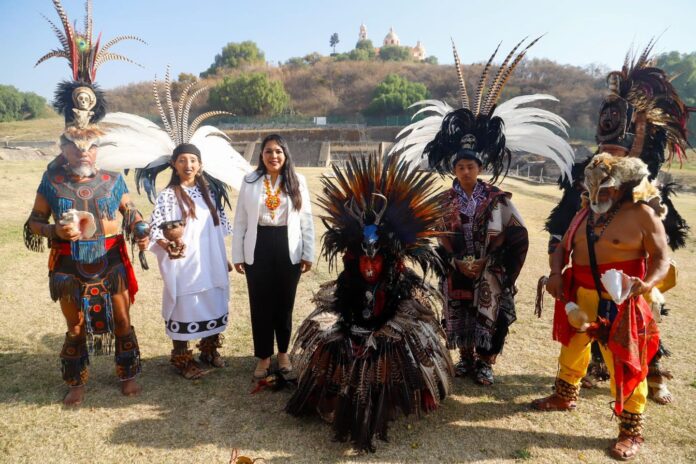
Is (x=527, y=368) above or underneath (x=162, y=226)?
underneath

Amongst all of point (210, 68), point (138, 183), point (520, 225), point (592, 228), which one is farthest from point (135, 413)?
point (210, 68)

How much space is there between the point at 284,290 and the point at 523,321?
300 centimetres

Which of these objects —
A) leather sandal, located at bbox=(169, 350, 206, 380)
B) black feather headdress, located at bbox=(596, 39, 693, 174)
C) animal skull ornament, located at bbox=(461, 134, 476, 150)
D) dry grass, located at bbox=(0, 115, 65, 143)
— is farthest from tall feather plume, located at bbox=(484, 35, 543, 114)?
dry grass, located at bbox=(0, 115, 65, 143)

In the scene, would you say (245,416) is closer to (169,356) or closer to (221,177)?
(169,356)

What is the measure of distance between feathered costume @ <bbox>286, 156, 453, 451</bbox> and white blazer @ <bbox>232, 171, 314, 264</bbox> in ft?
1.69

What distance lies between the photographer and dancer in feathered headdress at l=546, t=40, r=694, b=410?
352cm

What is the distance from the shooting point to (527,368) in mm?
4094

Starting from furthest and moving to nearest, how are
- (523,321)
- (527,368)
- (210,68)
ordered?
(210,68) → (523,321) → (527,368)

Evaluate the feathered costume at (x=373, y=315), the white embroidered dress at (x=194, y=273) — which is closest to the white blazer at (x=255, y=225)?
the white embroidered dress at (x=194, y=273)

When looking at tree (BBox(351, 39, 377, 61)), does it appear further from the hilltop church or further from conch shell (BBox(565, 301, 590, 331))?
conch shell (BBox(565, 301, 590, 331))

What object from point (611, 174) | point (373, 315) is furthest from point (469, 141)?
point (373, 315)

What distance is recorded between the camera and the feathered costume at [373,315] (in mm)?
2838

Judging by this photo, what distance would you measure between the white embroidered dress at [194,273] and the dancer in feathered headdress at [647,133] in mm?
2690

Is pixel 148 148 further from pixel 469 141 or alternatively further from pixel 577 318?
pixel 577 318
